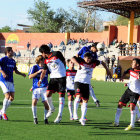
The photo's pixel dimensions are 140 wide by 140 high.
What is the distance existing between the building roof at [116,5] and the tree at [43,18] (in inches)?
1156

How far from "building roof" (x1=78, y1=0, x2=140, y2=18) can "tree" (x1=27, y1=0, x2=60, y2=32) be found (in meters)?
29.4

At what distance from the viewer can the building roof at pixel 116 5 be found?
45975mm

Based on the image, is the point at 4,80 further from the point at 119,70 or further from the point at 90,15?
the point at 90,15

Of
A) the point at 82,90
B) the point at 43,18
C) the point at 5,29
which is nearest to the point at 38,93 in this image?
the point at 82,90

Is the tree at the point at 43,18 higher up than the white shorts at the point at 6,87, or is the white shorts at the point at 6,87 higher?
the tree at the point at 43,18

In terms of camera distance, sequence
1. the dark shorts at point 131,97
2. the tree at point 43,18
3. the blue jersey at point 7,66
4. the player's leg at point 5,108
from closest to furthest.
→ 1. the dark shorts at point 131,97
2. the player's leg at point 5,108
3. the blue jersey at point 7,66
4. the tree at point 43,18

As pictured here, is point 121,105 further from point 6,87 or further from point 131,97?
point 6,87

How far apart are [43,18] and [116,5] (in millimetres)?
35844

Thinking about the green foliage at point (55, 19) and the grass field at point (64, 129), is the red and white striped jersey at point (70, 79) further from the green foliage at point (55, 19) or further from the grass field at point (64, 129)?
the green foliage at point (55, 19)

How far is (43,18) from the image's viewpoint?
80.8 metres

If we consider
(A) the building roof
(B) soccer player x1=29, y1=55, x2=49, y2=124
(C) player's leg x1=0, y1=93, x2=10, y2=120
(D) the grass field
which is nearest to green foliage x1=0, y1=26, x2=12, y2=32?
(A) the building roof

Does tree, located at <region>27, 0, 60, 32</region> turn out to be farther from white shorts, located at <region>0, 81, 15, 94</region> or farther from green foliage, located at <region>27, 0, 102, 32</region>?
white shorts, located at <region>0, 81, 15, 94</region>

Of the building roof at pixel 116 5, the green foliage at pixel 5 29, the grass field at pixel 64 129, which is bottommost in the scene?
the grass field at pixel 64 129

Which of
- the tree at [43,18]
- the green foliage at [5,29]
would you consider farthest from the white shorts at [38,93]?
the green foliage at [5,29]
